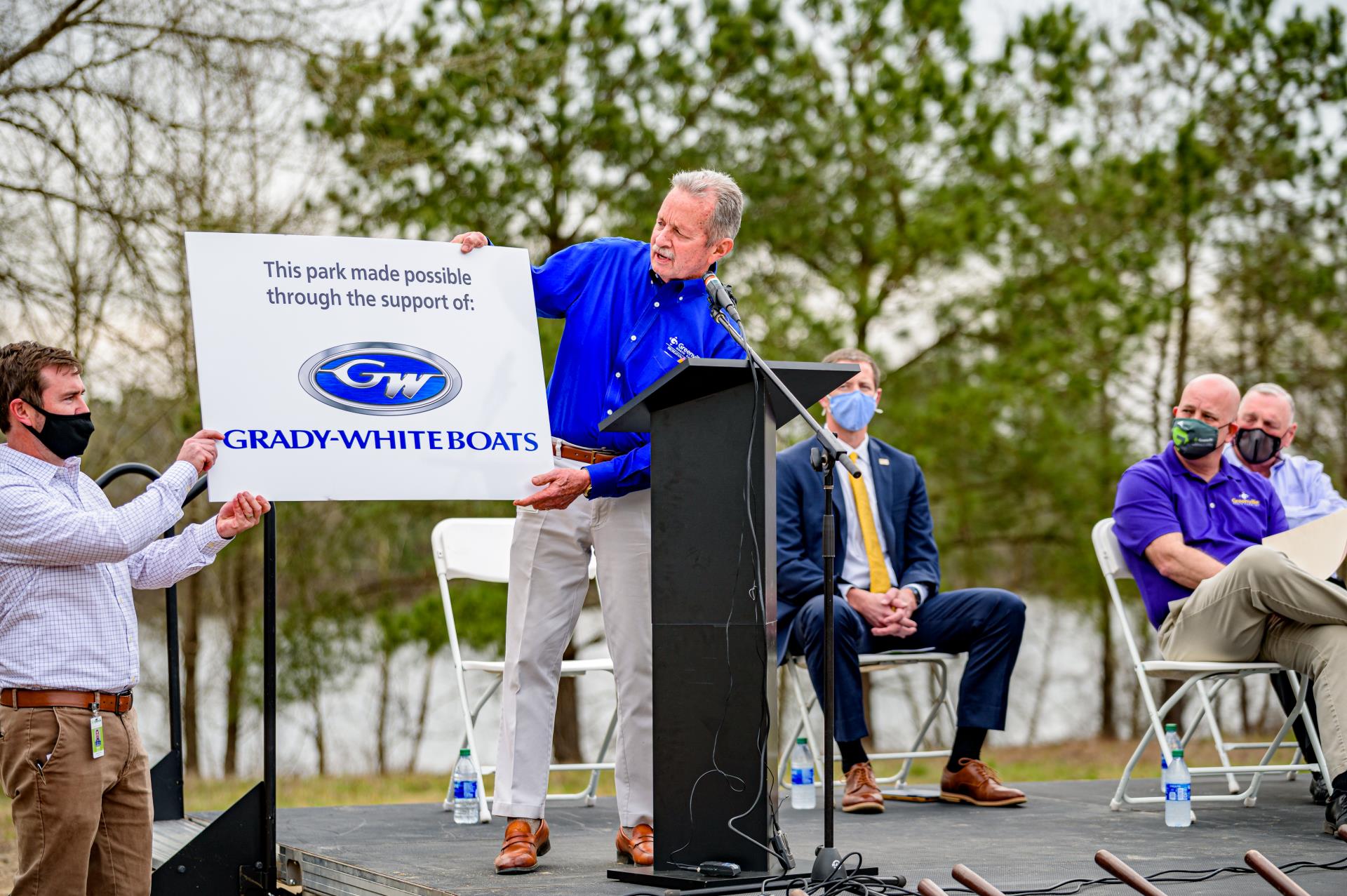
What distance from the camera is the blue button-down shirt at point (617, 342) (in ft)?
11.7

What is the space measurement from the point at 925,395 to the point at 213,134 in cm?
564

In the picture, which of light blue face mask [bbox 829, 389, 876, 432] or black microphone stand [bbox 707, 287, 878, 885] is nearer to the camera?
black microphone stand [bbox 707, 287, 878, 885]

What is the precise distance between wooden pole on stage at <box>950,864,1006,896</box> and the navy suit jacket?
2155 millimetres

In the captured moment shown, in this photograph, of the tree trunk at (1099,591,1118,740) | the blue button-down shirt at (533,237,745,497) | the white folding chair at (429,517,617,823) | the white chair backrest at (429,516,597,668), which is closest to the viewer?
the blue button-down shirt at (533,237,745,497)

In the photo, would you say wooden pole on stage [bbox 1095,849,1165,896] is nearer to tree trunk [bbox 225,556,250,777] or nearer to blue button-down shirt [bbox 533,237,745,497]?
blue button-down shirt [bbox 533,237,745,497]

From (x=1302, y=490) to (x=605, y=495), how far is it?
3.93 meters

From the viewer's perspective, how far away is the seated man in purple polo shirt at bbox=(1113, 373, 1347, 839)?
4.31 meters

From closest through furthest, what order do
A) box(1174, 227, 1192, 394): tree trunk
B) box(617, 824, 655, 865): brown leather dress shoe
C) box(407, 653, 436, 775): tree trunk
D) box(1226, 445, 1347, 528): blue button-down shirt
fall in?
box(617, 824, 655, 865): brown leather dress shoe < box(1226, 445, 1347, 528): blue button-down shirt < box(1174, 227, 1192, 394): tree trunk < box(407, 653, 436, 775): tree trunk

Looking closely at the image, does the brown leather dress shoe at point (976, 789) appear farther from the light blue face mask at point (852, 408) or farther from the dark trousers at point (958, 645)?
the light blue face mask at point (852, 408)

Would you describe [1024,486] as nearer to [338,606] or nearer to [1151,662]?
[338,606]

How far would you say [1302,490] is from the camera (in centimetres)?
611

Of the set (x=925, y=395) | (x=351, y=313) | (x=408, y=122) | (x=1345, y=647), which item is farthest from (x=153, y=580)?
(x=925, y=395)

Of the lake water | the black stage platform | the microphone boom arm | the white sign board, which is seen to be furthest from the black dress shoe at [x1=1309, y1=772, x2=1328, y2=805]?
the lake water

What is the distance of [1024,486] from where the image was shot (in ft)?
36.5
